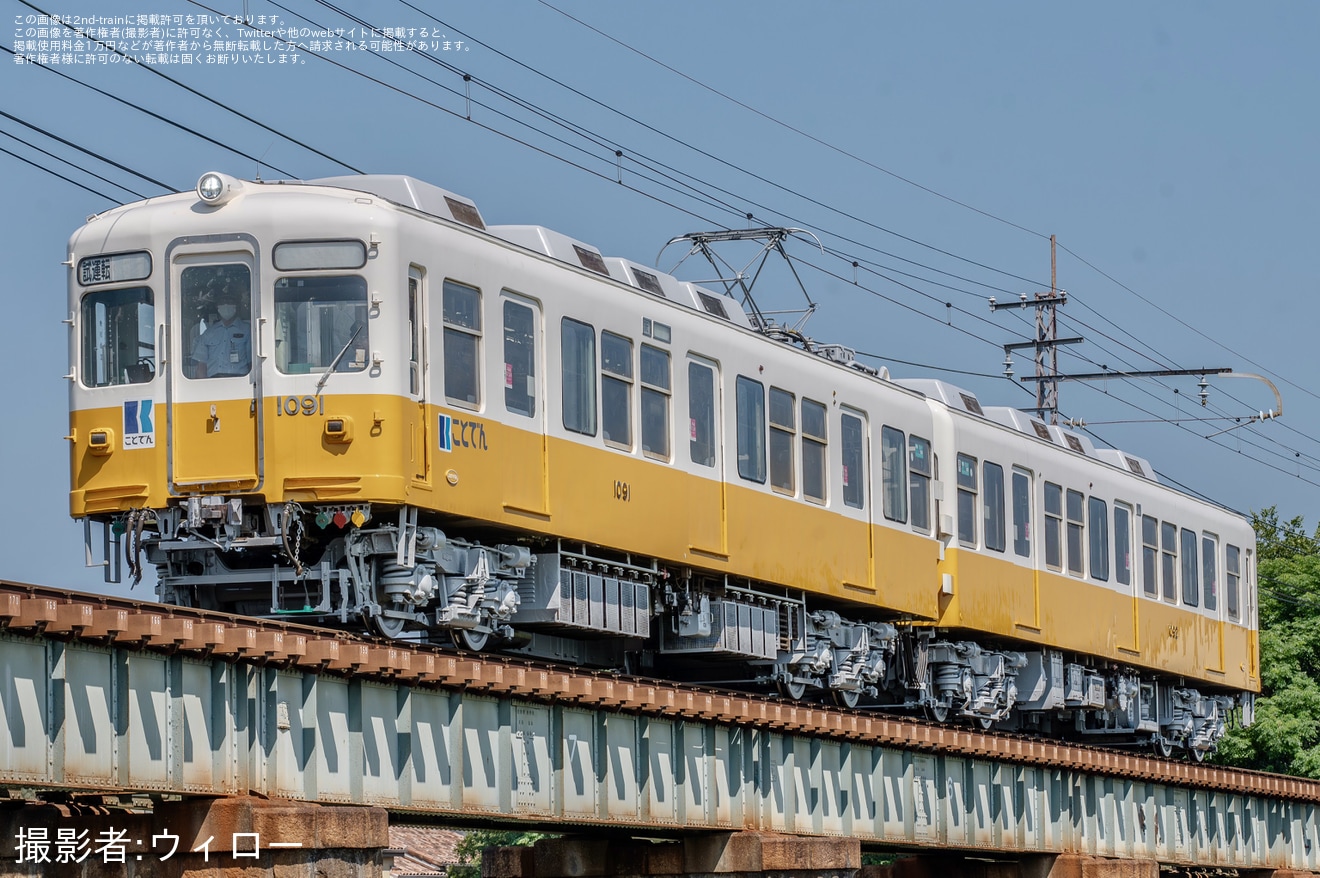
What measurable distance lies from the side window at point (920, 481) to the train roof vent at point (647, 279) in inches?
211

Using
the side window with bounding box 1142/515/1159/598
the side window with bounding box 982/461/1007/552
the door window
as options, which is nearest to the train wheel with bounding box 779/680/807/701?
the side window with bounding box 982/461/1007/552

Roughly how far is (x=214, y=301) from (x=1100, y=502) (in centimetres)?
1766

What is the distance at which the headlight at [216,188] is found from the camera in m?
18.8

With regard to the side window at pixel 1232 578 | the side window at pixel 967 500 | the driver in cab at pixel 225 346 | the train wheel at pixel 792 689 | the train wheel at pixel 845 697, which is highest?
the driver in cab at pixel 225 346

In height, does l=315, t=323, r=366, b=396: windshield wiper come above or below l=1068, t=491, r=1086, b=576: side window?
above

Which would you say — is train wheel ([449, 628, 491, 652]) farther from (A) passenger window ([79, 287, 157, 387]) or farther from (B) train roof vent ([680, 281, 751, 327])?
(B) train roof vent ([680, 281, 751, 327])

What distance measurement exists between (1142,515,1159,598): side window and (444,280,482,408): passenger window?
17831mm

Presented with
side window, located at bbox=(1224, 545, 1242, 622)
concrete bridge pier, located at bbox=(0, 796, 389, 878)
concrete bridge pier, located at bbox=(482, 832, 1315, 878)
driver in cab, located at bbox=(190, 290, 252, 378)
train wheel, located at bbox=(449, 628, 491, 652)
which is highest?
driver in cab, located at bbox=(190, 290, 252, 378)

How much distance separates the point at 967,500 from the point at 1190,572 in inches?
350

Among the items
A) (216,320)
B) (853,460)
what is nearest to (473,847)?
(853,460)

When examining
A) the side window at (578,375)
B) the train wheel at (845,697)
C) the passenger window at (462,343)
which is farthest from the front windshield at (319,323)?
the train wheel at (845,697)

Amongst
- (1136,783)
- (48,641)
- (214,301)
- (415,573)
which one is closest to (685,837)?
(415,573)

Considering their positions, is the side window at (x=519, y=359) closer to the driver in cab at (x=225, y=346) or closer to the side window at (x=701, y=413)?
the driver in cab at (x=225, y=346)

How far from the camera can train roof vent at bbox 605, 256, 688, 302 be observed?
A: 22.2m
